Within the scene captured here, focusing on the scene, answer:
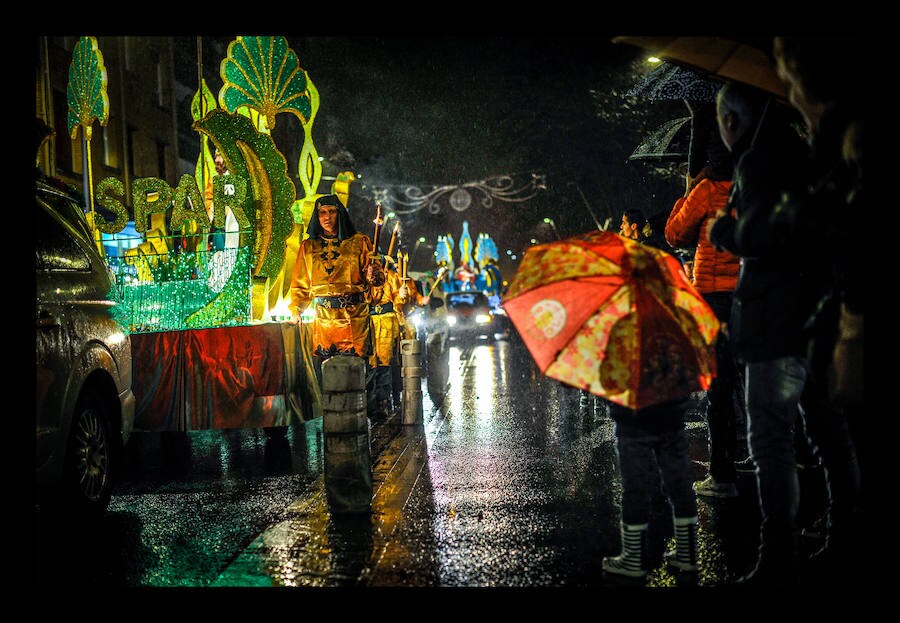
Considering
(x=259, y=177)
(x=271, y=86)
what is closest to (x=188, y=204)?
(x=259, y=177)

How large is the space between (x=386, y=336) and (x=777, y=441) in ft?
25.2

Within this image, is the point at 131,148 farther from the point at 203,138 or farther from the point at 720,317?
the point at 720,317

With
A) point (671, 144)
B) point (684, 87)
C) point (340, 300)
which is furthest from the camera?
point (671, 144)

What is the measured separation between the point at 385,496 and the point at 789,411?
10.7 ft

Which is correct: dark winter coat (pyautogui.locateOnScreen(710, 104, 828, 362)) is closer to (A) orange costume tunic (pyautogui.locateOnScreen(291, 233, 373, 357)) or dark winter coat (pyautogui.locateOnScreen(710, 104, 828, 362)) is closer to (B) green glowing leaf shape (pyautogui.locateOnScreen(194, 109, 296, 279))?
(A) orange costume tunic (pyautogui.locateOnScreen(291, 233, 373, 357))

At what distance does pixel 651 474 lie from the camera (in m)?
4.17

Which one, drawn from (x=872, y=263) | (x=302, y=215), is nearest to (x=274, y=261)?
(x=302, y=215)

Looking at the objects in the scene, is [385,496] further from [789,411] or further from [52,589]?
[789,411]

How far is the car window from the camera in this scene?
18.2 feet

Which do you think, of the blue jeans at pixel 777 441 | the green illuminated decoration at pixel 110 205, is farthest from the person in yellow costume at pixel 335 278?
the blue jeans at pixel 777 441

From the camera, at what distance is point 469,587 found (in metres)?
4.00

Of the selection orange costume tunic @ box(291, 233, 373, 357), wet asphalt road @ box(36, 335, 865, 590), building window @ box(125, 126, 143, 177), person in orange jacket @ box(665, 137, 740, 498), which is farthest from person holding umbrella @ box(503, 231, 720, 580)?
building window @ box(125, 126, 143, 177)

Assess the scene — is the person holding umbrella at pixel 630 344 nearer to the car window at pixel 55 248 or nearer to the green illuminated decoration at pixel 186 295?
the car window at pixel 55 248

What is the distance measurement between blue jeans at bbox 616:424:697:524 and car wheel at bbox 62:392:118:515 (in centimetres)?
362
